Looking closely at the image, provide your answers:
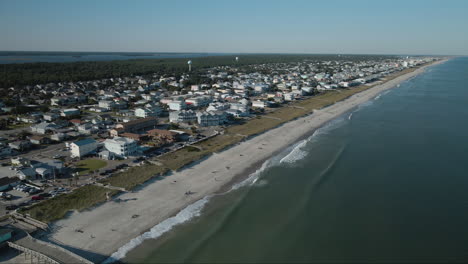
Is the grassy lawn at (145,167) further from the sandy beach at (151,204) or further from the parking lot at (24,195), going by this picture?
the parking lot at (24,195)

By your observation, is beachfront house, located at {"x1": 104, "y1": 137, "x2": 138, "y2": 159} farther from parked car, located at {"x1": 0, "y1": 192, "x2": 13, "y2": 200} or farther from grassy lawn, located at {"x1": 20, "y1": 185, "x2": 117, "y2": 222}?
parked car, located at {"x1": 0, "y1": 192, "x2": 13, "y2": 200}

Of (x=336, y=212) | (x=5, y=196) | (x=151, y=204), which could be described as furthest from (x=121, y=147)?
(x=336, y=212)

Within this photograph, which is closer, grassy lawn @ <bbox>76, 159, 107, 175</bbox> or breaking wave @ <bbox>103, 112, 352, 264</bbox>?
breaking wave @ <bbox>103, 112, 352, 264</bbox>

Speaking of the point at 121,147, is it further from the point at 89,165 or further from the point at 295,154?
the point at 295,154

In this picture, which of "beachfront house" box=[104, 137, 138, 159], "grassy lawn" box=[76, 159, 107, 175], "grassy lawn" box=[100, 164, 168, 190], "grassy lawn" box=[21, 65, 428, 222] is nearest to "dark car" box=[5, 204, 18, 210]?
"grassy lawn" box=[21, 65, 428, 222]

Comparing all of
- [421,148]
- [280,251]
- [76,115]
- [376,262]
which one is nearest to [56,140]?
[76,115]
